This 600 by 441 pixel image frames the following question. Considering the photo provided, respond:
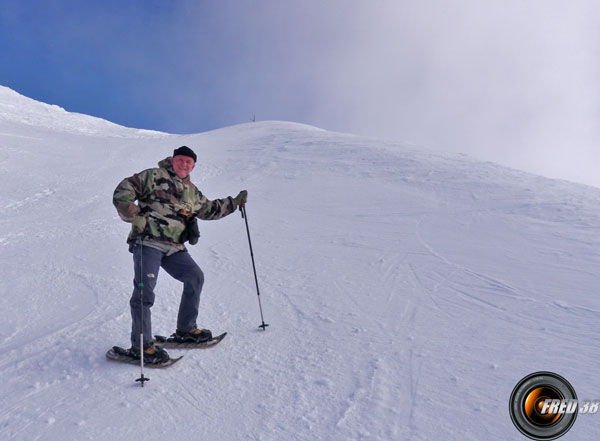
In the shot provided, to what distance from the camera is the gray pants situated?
3943 millimetres

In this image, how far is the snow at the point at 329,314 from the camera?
312cm

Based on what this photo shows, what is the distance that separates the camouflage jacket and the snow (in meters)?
1.29

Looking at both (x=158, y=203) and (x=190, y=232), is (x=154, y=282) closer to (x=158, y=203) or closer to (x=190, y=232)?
(x=190, y=232)

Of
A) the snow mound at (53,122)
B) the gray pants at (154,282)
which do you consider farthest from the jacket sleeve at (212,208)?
the snow mound at (53,122)

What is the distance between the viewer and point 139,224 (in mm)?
4035

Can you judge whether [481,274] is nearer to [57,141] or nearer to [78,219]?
[78,219]

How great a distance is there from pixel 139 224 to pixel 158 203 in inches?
11.8

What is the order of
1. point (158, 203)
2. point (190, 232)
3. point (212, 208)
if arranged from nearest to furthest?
point (158, 203) → point (190, 232) → point (212, 208)

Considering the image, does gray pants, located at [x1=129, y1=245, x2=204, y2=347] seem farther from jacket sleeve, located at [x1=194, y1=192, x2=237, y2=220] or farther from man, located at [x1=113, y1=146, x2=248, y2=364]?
jacket sleeve, located at [x1=194, y1=192, x2=237, y2=220]

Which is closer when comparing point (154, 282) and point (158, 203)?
point (154, 282)

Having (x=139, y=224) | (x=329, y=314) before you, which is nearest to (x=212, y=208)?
(x=139, y=224)

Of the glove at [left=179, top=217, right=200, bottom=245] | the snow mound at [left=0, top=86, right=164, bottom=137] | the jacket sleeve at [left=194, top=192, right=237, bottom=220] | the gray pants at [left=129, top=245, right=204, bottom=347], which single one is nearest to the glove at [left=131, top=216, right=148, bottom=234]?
the gray pants at [left=129, top=245, right=204, bottom=347]

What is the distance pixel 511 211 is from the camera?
8.94 meters

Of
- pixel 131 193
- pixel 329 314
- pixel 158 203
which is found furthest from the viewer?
pixel 329 314
